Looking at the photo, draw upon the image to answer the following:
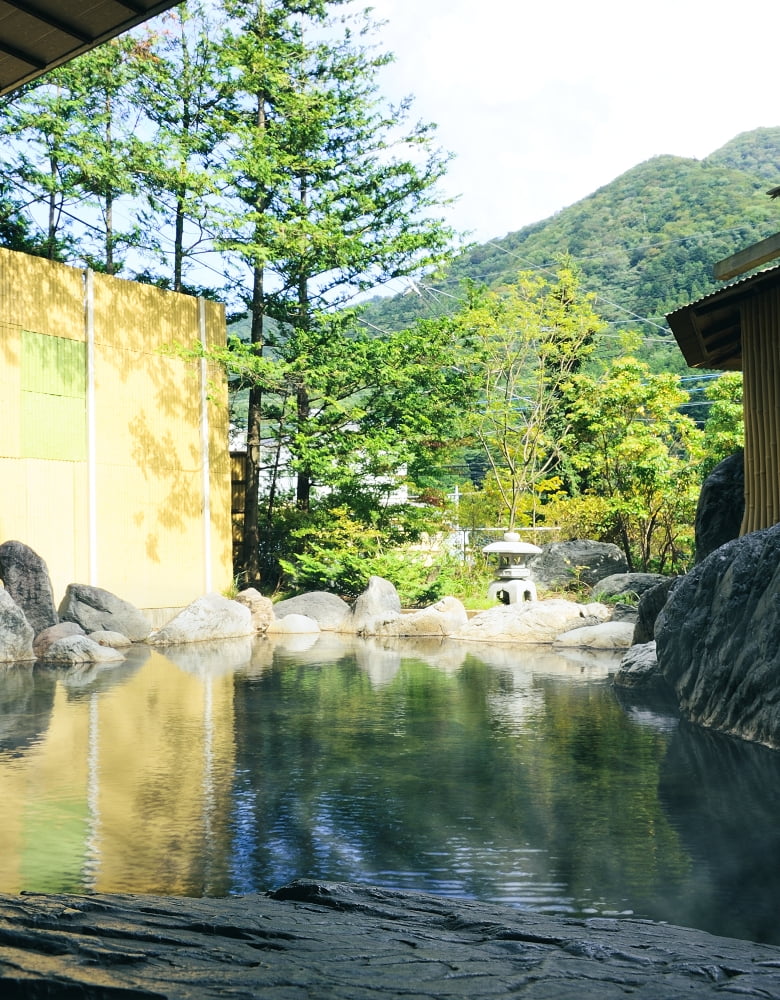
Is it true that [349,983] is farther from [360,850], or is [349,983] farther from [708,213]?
[708,213]

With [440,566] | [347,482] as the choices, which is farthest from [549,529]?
[347,482]

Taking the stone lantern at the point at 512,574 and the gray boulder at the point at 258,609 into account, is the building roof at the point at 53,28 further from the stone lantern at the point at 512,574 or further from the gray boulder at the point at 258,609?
the stone lantern at the point at 512,574

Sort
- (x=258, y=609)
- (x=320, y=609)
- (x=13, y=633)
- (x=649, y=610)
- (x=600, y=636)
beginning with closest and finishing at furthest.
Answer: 1. (x=649, y=610)
2. (x=13, y=633)
3. (x=600, y=636)
4. (x=258, y=609)
5. (x=320, y=609)

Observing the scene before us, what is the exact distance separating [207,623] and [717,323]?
8030 millimetres

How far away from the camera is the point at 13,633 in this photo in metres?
12.0

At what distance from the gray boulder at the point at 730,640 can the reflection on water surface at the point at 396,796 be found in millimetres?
276

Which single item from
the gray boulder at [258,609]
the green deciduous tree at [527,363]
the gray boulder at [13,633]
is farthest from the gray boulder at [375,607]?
the gray boulder at [13,633]

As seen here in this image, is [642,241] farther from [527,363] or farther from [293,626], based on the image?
[293,626]

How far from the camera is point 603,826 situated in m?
4.72

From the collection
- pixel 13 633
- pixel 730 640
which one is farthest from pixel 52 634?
pixel 730 640

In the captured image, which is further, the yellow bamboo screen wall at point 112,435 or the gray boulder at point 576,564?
the gray boulder at point 576,564

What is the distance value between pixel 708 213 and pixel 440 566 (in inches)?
827

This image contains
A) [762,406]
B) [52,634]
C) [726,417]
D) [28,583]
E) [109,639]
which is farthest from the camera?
[726,417]

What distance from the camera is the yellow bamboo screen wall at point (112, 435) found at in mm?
13719
